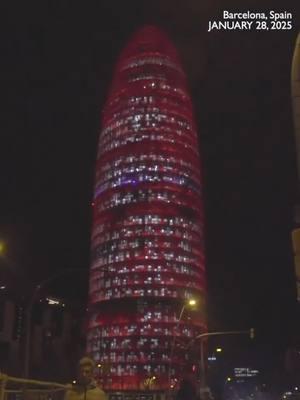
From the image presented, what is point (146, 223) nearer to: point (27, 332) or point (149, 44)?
point (149, 44)

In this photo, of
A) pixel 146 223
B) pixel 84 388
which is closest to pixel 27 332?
pixel 84 388

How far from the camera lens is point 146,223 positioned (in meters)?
154

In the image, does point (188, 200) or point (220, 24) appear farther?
point (188, 200)

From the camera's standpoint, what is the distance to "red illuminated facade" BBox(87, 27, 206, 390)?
471 ft

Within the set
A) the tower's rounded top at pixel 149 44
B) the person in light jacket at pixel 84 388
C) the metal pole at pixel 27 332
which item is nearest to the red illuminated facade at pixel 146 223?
the tower's rounded top at pixel 149 44

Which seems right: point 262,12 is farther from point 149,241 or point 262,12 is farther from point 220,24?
point 149,241

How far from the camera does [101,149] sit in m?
172

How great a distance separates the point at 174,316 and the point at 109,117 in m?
63.3

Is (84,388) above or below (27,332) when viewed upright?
below

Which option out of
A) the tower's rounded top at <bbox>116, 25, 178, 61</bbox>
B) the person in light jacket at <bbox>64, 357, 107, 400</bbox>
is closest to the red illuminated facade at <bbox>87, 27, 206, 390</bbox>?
the tower's rounded top at <bbox>116, 25, 178, 61</bbox>

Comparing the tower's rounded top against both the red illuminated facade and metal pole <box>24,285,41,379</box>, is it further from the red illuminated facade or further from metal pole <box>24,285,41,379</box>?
metal pole <box>24,285,41,379</box>

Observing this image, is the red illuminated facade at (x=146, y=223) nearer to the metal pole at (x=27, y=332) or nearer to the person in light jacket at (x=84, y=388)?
the metal pole at (x=27, y=332)

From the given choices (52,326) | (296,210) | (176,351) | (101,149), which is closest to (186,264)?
(176,351)

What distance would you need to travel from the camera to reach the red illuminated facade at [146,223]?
143500mm
